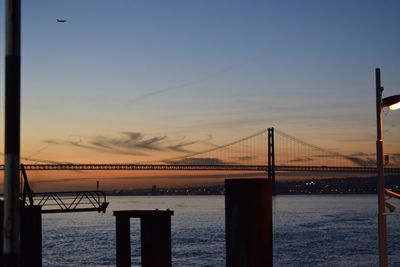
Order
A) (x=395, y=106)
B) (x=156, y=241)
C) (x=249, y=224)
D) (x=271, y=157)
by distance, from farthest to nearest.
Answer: (x=271, y=157) < (x=156, y=241) < (x=395, y=106) < (x=249, y=224)

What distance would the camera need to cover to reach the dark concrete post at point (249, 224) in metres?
6.07

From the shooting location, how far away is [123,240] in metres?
12.3

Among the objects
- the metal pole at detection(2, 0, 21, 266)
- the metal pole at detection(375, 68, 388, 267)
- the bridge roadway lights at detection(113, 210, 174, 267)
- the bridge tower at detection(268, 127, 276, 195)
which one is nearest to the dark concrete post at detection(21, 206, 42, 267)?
the bridge roadway lights at detection(113, 210, 174, 267)

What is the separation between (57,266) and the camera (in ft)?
110

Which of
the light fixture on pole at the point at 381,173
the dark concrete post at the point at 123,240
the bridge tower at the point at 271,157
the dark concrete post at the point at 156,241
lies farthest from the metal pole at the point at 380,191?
the bridge tower at the point at 271,157

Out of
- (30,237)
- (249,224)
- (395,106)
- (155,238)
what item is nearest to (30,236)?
(30,237)

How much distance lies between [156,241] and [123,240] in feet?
5.89

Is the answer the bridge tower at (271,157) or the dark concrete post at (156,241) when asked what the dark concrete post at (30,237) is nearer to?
the dark concrete post at (156,241)

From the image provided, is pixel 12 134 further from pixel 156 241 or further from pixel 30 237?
pixel 30 237

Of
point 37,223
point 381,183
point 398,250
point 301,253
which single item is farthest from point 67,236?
point 381,183

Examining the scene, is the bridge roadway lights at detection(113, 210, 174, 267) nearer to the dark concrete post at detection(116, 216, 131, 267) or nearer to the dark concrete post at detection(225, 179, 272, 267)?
the dark concrete post at detection(116, 216, 131, 267)

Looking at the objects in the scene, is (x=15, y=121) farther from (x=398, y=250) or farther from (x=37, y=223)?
(x=398, y=250)

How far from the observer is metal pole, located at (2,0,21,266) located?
470cm

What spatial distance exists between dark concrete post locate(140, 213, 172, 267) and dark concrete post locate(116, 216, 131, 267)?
1.08m
